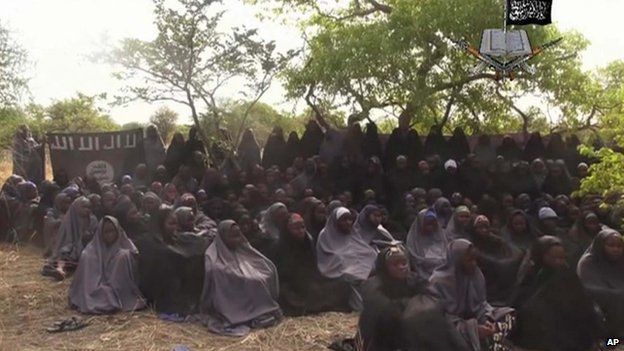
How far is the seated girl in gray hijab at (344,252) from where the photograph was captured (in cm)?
688

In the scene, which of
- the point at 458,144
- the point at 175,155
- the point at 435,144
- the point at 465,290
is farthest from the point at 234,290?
the point at 458,144

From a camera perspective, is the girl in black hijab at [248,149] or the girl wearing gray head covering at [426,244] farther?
the girl in black hijab at [248,149]

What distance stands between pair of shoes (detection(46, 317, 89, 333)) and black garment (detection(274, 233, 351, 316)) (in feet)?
5.65

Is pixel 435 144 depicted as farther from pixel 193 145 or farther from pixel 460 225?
pixel 460 225

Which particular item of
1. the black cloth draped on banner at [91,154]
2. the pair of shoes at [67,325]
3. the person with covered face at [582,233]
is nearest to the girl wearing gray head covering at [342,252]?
the person with covered face at [582,233]

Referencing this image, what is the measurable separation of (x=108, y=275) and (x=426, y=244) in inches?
119

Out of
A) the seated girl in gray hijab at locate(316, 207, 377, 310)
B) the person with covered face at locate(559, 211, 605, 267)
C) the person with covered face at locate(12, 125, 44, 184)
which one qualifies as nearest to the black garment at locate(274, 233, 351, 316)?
the seated girl in gray hijab at locate(316, 207, 377, 310)

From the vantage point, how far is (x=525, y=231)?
7332 mm

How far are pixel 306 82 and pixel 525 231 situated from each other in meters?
5.76

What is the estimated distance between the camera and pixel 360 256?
23.2ft

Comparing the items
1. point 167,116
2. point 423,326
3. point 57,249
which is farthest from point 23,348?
point 167,116

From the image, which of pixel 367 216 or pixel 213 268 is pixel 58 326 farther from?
pixel 367 216

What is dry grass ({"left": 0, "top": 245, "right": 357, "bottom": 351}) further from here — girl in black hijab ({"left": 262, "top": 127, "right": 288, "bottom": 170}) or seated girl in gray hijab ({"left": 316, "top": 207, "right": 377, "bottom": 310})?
girl in black hijab ({"left": 262, "top": 127, "right": 288, "bottom": 170})

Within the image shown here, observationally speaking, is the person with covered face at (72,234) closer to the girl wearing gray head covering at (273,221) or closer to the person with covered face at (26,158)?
the girl wearing gray head covering at (273,221)
